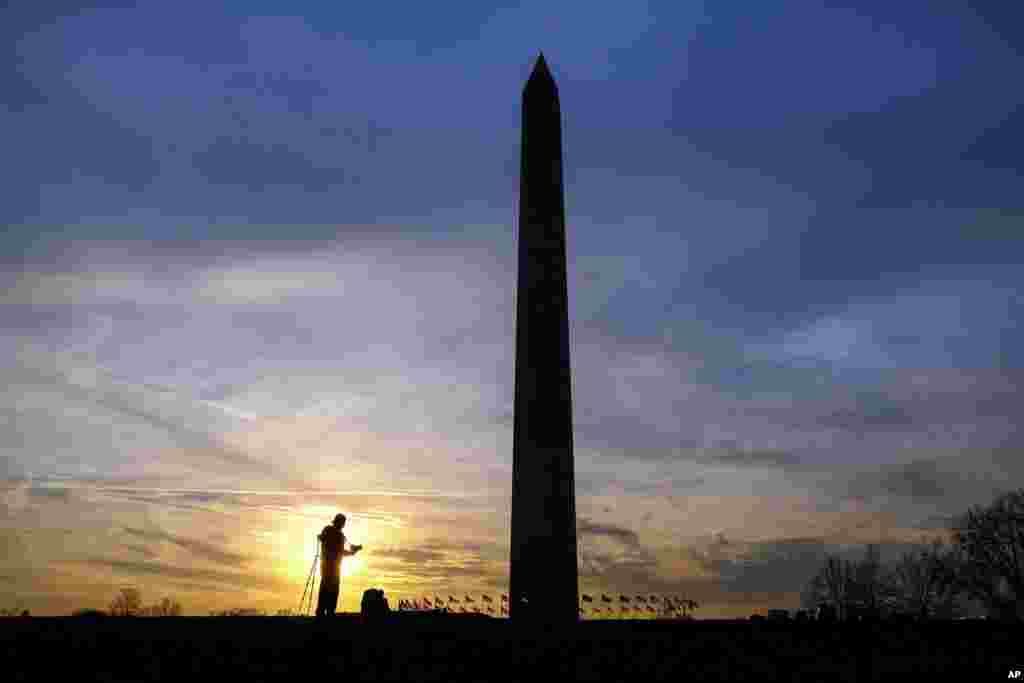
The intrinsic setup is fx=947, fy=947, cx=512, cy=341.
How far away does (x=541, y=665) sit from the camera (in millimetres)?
10664

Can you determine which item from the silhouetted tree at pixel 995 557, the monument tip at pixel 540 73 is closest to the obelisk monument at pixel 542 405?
the monument tip at pixel 540 73

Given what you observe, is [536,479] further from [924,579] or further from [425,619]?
[924,579]

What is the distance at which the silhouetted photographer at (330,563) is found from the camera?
16844 mm

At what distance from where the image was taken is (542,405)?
85.8 feet

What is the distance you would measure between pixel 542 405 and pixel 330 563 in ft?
33.9

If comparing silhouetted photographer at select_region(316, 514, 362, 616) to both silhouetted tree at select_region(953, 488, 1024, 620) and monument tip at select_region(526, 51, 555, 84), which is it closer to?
monument tip at select_region(526, 51, 555, 84)

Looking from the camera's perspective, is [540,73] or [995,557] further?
[995,557]

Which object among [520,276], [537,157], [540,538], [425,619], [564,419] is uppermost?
[537,157]

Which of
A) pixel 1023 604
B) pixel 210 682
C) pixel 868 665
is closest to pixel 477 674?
pixel 210 682

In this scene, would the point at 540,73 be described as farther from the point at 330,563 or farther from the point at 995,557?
the point at 995,557

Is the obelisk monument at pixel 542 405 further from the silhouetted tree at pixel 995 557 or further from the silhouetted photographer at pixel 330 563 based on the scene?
the silhouetted tree at pixel 995 557

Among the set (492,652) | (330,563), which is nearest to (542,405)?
(330,563)

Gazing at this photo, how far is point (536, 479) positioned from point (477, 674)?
1554 cm

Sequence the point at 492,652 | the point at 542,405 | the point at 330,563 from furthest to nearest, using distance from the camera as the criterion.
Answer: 1. the point at 542,405
2. the point at 330,563
3. the point at 492,652
